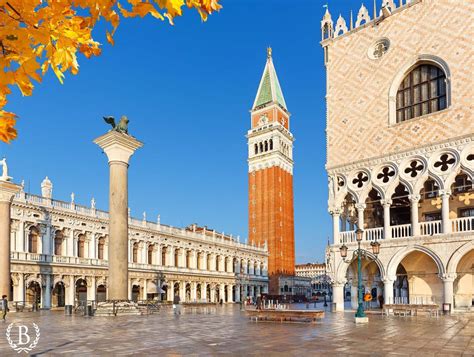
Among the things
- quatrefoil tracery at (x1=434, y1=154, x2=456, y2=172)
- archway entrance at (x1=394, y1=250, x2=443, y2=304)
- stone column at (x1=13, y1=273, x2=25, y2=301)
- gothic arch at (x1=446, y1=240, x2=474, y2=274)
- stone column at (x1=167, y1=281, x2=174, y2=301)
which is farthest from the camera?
stone column at (x1=167, y1=281, x2=174, y2=301)

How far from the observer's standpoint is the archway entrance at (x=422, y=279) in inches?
1096

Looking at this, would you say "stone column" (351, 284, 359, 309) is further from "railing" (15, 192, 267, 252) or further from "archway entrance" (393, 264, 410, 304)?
"railing" (15, 192, 267, 252)

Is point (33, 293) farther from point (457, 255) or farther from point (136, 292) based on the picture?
point (457, 255)

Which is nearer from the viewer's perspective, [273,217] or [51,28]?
[51,28]

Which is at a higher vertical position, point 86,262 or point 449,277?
point 449,277

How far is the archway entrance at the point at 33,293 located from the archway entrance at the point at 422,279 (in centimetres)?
3164

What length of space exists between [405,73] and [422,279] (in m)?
12.4

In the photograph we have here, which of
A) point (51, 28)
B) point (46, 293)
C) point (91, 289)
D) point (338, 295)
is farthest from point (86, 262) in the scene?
point (51, 28)

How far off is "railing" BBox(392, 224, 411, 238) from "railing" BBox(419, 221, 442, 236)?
0.74 metres

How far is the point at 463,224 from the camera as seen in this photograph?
24.9 metres

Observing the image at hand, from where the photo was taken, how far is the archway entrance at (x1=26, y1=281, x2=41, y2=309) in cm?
4306

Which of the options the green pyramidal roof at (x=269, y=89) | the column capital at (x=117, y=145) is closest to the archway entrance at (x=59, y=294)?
the column capital at (x=117, y=145)

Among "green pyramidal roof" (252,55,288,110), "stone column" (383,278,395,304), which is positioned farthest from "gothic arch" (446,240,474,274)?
"green pyramidal roof" (252,55,288,110)

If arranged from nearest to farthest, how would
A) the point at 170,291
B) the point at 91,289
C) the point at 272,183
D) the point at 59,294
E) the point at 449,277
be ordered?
1. the point at 449,277
2. the point at 59,294
3. the point at 91,289
4. the point at 170,291
5. the point at 272,183
